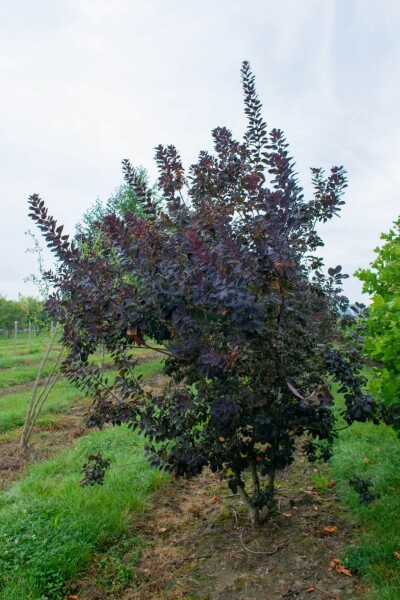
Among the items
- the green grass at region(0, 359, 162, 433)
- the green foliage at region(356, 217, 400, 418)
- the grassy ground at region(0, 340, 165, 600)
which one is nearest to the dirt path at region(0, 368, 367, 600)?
the grassy ground at region(0, 340, 165, 600)

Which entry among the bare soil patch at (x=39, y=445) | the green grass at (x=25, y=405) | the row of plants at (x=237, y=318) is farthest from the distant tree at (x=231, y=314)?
the green grass at (x=25, y=405)

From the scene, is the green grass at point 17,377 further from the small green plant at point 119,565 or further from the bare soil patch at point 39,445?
the small green plant at point 119,565

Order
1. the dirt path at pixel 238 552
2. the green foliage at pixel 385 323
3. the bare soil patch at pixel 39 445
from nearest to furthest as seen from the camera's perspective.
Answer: the green foliage at pixel 385 323 → the dirt path at pixel 238 552 → the bare soil patch at pixel 39 445

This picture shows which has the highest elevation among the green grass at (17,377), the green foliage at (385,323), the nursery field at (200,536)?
the green foliage at (385,323)

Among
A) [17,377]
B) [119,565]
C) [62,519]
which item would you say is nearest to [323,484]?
[119,565]

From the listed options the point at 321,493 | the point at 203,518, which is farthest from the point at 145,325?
the point at 321,493

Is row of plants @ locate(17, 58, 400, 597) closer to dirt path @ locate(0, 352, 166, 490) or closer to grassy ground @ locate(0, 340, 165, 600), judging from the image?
grassy ground @ locate(0, 340, 165, 600)

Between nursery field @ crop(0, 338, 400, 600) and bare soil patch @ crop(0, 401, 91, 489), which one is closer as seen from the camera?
nursery field @ crop(0, 338, 400, 600)

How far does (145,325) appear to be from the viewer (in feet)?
8.47

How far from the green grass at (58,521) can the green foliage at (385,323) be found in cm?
214

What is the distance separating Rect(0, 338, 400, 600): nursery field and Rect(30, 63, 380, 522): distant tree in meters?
0.38

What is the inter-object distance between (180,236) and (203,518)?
2.24m

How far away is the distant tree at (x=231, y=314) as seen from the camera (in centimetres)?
239

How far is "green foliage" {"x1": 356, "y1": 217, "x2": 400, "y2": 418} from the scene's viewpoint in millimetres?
2172
